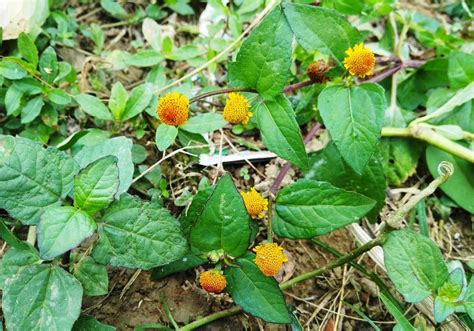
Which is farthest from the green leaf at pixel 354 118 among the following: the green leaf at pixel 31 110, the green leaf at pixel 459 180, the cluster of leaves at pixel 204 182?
the green leaf at pixel 31 110

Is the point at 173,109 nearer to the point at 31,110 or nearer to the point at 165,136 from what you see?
the point at 165,136

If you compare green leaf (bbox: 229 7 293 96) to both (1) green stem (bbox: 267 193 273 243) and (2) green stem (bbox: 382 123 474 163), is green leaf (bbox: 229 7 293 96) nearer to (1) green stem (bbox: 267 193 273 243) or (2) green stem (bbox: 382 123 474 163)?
(1) green stem (bbox: 267 193 273 243)

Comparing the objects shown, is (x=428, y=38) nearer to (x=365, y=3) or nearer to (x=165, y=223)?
(x=365, y=3)

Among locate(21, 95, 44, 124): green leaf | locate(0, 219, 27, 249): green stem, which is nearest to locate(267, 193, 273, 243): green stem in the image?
locate(0, 219, 27, 249): green stem

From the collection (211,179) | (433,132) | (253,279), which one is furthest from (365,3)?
(253,279)

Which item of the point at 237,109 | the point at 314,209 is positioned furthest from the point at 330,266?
the point at 237,109

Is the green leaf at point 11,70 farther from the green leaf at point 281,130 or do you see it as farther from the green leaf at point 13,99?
the green leaf at point 281,130
